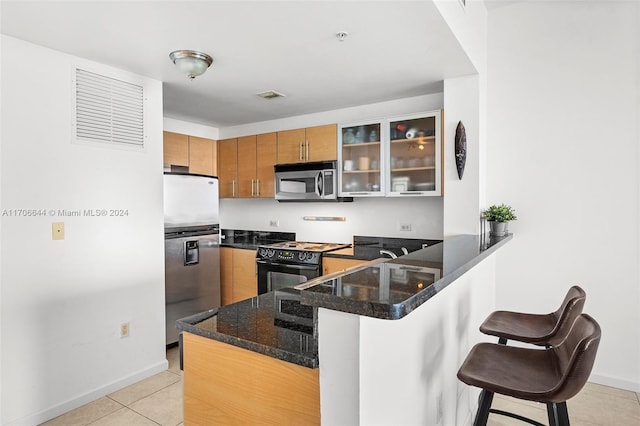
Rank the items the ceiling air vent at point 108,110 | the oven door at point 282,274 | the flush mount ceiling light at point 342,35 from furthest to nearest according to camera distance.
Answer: the oven door at point 282,274, the ceiling air vent at point 108,110, the flush mount ceiling light at point 342,35

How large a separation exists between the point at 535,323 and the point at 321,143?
2505 millimetres

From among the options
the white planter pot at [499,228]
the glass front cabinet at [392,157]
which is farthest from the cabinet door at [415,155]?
the white planter pot at [499,228]

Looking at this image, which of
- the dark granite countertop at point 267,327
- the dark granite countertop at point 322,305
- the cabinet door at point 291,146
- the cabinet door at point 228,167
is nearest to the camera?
the dark granite countertop at point 322,305

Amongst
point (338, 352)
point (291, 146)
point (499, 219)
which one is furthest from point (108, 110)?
point (499, 219)

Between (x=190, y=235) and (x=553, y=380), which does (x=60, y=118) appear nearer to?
(x=190, y=235)

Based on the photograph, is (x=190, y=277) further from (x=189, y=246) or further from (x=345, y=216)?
(x=345, y=216)

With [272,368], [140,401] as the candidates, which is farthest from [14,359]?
[272,368]

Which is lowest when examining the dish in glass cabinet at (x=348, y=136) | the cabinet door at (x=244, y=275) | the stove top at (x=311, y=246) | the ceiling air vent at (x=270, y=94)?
the cabinet door at (x=244, y=275)

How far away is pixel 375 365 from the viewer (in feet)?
3.49

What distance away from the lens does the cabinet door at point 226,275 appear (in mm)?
4195

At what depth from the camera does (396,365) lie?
3.96 ft

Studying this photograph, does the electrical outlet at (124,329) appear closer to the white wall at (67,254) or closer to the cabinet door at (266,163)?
the white wall at (67,254)

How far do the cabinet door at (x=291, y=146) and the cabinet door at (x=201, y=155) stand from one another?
1055 millimetres

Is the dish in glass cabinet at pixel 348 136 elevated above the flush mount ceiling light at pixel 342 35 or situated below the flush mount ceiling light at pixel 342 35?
below
